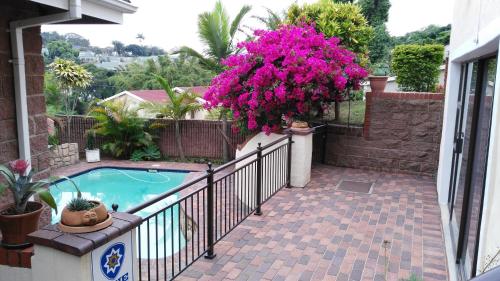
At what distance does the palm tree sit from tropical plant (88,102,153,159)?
738mm

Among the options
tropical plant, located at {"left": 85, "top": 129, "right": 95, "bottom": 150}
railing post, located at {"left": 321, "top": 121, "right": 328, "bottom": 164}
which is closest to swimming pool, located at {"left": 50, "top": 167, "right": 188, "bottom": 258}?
tropical plant, located at {"left": 85, "top": 129, "right": 95, "bottom": 150}

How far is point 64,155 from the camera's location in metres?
11.3

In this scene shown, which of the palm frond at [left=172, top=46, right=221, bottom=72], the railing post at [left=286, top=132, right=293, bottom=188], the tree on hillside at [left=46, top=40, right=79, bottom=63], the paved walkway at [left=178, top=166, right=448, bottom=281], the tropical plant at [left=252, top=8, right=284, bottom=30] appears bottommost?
the paved walkway at [left=178, top=166, right=448, bottom=281]

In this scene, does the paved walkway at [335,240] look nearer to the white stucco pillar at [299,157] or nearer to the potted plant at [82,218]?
the white stucco pillar at [299,157]

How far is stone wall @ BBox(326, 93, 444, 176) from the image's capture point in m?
7.08

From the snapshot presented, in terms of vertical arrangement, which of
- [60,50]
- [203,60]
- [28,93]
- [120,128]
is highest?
[60,50]

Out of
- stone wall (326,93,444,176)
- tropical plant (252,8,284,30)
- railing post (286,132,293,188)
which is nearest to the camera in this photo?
railing post (286,132,293,188)

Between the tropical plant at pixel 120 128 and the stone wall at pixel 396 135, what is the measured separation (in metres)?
6.19

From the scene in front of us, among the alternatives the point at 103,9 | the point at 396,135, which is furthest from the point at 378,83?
the point at 103,9

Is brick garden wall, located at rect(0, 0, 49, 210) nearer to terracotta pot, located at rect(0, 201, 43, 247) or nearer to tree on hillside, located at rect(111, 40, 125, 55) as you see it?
terracotta pot, located at rect(0, 201, 43, 247)

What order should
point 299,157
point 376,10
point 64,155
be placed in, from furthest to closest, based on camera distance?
1. point 376,10
2. point 64,155
3. point 299,157

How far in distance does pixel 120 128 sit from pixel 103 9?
30.2ft

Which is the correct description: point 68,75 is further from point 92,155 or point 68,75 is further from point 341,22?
point 341,22

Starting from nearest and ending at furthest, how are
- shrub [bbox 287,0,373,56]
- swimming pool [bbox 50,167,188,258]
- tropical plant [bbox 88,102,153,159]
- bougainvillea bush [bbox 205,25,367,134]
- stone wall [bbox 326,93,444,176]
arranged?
bougainvillea bush [bbox 205,25,367,134] < stone wall [bbox 326,93,444,176] < shrub [bbox 287,0,373,56] < swimming pool [bbox 50,167,188,258] < tropical plant [bbox 88,102,153,159]
